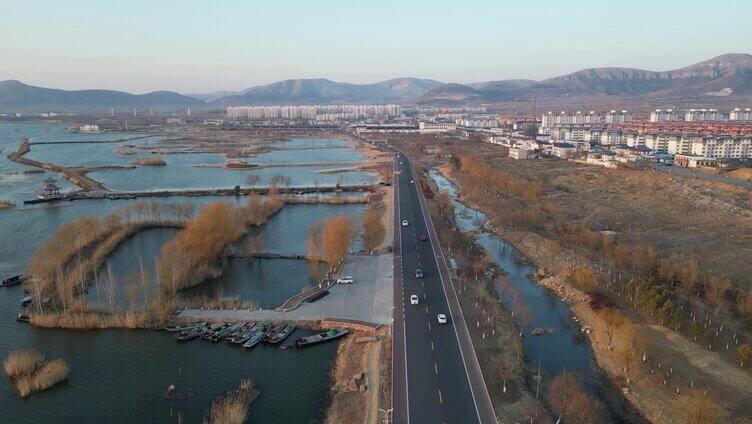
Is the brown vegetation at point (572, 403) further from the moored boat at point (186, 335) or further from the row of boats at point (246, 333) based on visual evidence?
the moored boat at point (186, 335)

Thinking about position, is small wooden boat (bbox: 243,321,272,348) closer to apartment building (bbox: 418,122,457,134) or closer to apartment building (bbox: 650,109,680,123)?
apartment building (bbox: 418,122,457,134)

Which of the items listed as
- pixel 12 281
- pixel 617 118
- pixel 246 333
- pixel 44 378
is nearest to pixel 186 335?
pixel 246 333

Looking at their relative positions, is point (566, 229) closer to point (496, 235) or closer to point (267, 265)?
point (496, 235)

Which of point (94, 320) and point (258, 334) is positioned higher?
point (94, 320)

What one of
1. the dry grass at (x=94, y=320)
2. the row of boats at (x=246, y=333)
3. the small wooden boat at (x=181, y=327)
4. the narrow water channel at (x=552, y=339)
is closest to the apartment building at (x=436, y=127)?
the narrow water channel at (x=552, y=339)

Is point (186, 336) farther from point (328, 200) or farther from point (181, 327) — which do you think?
point (328, 200)

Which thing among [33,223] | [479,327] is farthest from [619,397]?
[33,223]

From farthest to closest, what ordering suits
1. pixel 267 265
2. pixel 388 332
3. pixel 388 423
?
pixel 267 265 < pixel 388 332 < pixel 388 423

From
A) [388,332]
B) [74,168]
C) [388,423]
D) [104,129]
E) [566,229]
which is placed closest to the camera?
[388,423]
